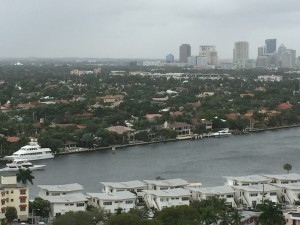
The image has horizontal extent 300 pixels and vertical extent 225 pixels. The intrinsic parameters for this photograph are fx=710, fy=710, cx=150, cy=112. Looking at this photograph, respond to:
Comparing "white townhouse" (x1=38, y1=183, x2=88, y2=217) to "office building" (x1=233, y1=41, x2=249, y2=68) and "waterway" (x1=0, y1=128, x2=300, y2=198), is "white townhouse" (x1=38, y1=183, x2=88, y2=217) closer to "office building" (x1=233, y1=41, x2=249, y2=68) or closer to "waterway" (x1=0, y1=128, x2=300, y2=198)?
"waterway" (x1=0, y1=128, x2=300, y2=198)

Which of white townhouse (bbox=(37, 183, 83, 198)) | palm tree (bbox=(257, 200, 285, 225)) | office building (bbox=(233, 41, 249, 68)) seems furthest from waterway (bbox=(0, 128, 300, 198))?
office building (bbox=(233, 41, 249, 68))

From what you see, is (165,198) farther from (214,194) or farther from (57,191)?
(57,191)

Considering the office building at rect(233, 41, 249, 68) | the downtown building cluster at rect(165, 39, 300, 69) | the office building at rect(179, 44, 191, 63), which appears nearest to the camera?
the downtown building cluster at rect(165, 39, 300, 69)

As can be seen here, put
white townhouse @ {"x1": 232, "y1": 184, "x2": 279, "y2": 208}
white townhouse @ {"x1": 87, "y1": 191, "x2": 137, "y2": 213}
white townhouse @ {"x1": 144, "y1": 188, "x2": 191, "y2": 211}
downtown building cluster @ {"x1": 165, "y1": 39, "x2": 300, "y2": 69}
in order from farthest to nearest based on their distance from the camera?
1. downtown building cluster @ {"x1": 165, "y1": 39, "x2": 300, "y2": 69}
2. white townhouse @ {"x1": 232, "y1": 184, "x2": 279, "y2": 208}
3. white townhouse @ {"x1": 144, "y1": 188, "x2": 191, "y2": 211}
4. white townhouse @ {"x1": 87, "y1": 191, "x2": 137, "y2": 213}

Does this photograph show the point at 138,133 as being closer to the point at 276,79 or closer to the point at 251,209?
the point at 251,209

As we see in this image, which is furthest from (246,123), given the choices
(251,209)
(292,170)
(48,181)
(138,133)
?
(251,209)

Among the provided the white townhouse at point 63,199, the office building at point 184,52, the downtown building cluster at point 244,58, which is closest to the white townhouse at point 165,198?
the white townhouse at point 63,199

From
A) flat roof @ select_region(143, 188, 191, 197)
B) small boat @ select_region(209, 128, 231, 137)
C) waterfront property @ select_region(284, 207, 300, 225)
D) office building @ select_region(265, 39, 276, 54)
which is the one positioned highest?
office building @ select_region(265, 39, 276, 54)
